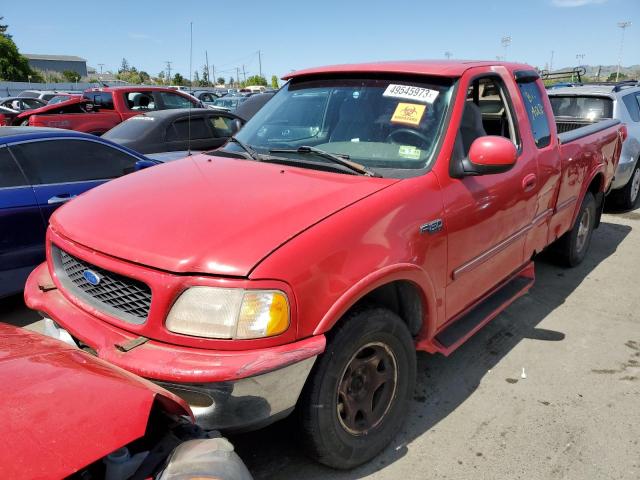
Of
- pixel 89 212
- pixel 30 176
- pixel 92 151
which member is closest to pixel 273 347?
pixel 89 212

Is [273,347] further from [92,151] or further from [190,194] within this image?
[92,151]

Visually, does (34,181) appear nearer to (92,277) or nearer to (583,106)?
(92,277)

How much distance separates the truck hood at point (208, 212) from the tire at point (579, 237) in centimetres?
325

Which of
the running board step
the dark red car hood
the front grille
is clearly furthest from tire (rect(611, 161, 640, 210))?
the dark red car hood

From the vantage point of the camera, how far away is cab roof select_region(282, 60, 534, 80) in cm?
310

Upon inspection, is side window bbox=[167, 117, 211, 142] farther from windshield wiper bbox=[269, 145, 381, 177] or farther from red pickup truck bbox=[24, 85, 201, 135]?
windshield wiper bbox=[269, 145, 381, 177]

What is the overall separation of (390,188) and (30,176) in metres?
3.36

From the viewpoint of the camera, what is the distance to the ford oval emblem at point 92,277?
233 cm

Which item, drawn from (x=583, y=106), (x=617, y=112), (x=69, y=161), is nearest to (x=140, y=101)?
(x=69, y=161)

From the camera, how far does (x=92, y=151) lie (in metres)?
5.00

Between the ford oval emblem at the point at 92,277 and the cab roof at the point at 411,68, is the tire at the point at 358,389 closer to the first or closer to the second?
the ford oval emblem at the point at 92,277

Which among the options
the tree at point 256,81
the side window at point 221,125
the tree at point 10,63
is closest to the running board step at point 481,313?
the side window at point 221,125

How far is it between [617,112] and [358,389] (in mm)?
6710

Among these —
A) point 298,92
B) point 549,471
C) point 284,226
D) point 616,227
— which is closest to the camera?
point 284,226
